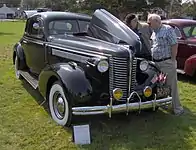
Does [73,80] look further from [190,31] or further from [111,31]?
[190,31]

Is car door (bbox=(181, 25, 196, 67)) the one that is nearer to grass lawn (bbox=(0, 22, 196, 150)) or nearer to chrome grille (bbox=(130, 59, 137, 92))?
grass lawn (bbox=(0, 22, 196, 150))

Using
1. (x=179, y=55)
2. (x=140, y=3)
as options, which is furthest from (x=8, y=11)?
(x=179, y=55)

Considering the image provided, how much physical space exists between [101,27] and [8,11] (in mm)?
94720

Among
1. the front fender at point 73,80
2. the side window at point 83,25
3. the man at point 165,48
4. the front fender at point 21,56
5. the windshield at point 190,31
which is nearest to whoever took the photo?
the front fender at point 73,80

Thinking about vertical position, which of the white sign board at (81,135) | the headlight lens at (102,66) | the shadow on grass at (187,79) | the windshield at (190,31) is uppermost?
the windshield at (190,31)

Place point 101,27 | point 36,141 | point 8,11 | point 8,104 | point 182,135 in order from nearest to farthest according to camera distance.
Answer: point 36,141
point 182,135
point 101,27
point 8,104
point 8,11

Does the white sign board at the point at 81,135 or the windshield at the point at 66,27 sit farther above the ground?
the windshield at the point at 66,27

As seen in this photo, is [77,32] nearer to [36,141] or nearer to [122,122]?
[122,122]

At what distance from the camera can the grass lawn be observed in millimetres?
4598

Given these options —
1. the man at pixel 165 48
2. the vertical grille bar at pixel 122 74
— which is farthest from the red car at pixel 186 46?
the vertical grille bar at pixel 122 74

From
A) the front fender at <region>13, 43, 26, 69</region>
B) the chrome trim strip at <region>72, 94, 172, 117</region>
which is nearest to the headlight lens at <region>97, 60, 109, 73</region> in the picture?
the chrome trim strip at <region>72, 94, 172, 117</region>

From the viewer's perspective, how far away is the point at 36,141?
4680 millimetres

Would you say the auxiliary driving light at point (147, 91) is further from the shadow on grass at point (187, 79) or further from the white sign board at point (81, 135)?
the shadow on grass at point (187, 79)

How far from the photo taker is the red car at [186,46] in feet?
26.6
